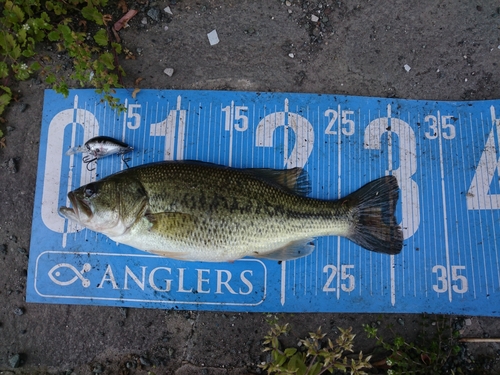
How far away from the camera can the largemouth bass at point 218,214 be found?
303 cm

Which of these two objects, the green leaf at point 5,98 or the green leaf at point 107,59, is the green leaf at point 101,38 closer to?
the green leaf at point 107,59

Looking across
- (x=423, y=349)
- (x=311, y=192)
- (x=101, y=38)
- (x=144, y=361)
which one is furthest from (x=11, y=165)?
(x=423, y=349)

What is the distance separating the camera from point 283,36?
3.71m

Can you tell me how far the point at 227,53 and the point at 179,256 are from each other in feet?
6.65

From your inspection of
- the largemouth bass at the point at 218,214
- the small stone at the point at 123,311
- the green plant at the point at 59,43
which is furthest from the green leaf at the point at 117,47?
the small stone at the point at 123,311

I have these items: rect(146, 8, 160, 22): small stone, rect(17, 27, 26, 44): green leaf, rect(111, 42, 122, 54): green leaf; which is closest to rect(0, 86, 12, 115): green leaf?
rect(17, 27, 26, 44): green leaf

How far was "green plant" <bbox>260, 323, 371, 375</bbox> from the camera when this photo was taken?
120 inches

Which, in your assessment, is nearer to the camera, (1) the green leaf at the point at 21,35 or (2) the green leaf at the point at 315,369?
(2) the green leaf at the point at 315,369

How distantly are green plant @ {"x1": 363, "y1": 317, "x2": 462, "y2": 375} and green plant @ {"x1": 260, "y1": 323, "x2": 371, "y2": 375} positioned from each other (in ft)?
0.78

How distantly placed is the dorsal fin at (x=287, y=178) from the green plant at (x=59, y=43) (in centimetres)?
157

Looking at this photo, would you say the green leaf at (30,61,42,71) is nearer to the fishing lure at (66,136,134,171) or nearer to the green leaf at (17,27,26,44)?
the green leaf at (17,27,26,44)

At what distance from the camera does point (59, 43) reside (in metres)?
3.60

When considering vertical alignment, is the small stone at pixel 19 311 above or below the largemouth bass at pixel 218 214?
below

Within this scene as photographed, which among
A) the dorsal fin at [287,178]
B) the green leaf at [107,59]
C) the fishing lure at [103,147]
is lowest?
the dorsal fin at [287,178]
